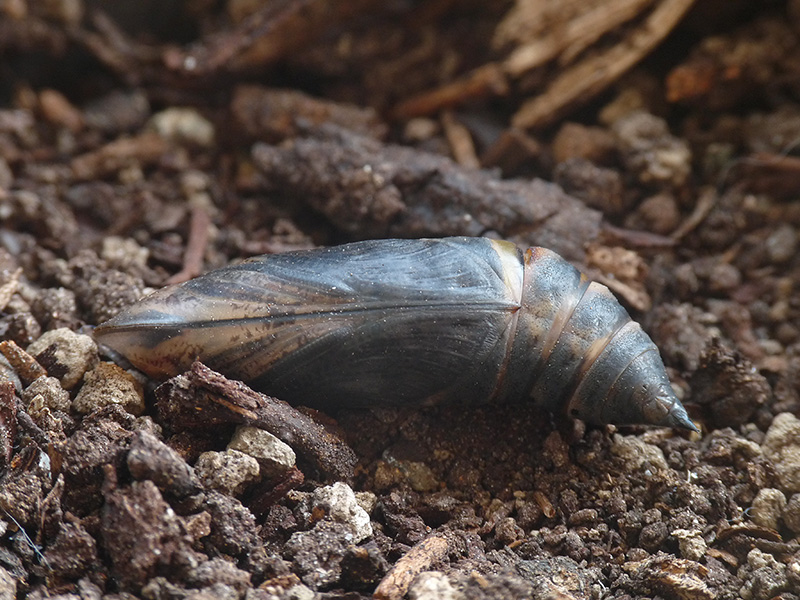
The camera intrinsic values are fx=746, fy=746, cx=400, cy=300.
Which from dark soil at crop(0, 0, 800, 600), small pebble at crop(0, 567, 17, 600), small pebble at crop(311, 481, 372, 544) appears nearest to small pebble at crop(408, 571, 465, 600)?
dark soil at crop(0, 0, 800, 600)

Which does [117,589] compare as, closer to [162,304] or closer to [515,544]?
[162,304]

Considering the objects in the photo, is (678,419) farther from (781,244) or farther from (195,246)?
(195,246)

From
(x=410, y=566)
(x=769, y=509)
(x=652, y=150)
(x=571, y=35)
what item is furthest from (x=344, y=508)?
(x=571, y=35)

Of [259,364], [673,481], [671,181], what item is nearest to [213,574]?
[259,364]

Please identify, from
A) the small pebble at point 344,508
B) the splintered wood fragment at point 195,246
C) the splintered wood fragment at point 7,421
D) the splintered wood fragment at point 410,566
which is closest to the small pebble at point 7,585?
the splintered wood fragment at point 7,421

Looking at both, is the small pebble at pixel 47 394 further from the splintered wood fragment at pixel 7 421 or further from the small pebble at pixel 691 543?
the small pebble at pixel 691 543

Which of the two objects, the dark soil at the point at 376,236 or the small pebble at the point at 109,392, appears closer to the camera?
the dark soil at the point at 376,236
